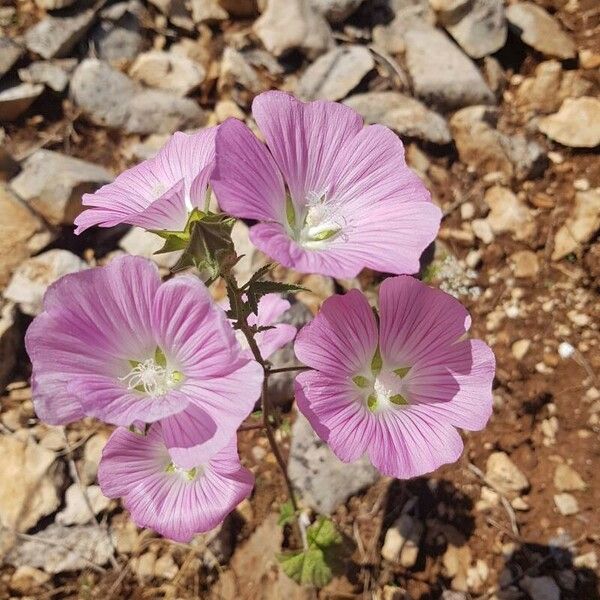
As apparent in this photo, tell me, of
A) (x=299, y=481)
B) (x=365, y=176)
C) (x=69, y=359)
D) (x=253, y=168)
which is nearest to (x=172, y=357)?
(x=69, y=359)

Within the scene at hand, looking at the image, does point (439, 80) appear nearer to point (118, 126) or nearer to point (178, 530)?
point (118, 126)

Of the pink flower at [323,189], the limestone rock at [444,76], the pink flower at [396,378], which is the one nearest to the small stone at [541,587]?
the pink flower at [396,378]

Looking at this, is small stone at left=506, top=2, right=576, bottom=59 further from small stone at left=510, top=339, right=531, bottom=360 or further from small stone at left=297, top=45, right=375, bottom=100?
small stone at left=510, top=339, right=531, bottom=360

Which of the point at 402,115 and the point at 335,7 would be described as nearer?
the point at 402,115

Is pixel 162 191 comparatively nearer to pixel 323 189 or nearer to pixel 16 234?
pixel 323 189

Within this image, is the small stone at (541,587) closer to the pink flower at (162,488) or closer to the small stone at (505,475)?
the small stone at (505,475)

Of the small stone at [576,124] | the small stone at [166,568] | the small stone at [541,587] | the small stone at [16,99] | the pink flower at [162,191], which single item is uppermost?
the pink flower at [162,191]

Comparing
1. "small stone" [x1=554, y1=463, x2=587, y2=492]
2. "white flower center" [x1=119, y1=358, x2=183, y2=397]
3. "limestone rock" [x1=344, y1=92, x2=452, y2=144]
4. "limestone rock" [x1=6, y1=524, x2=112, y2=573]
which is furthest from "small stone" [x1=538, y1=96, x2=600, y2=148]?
"limestone rock" [x1=6, y1=524, x2=112, y2=573]

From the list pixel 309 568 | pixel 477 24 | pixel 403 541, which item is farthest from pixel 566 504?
pixel 477 24
